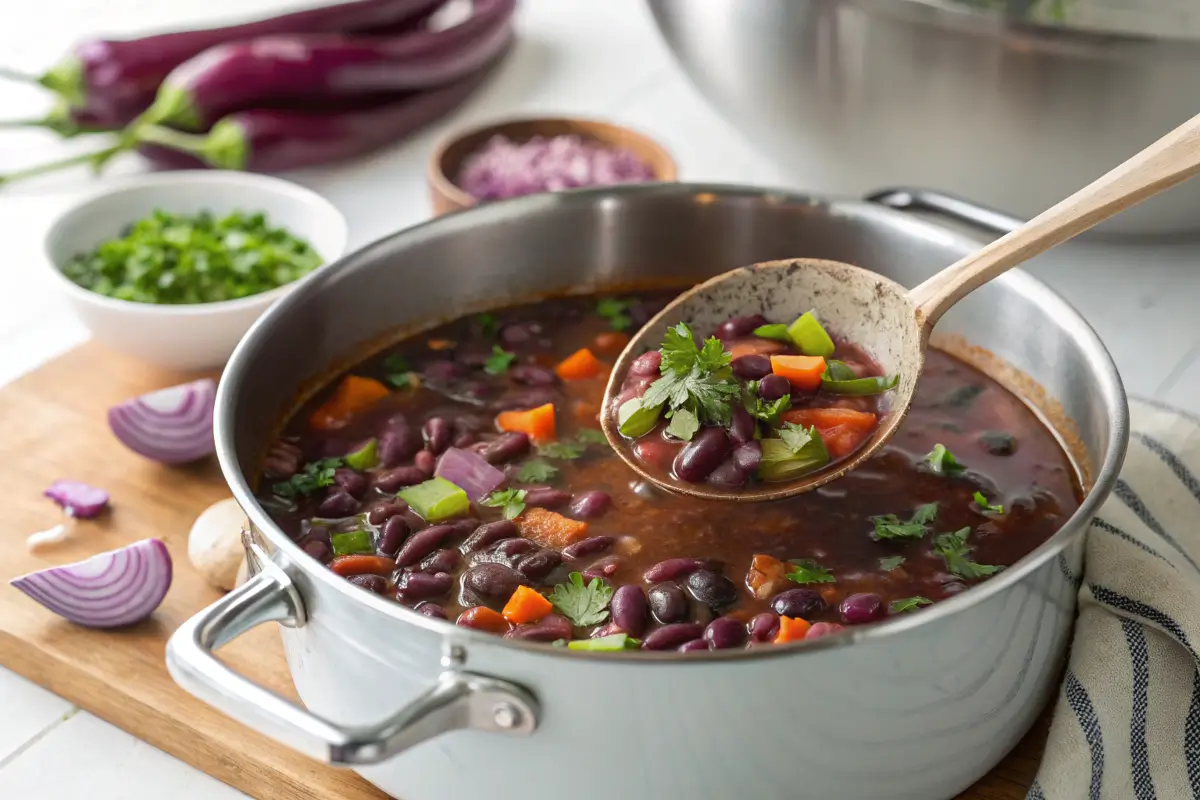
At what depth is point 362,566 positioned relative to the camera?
2.65 m

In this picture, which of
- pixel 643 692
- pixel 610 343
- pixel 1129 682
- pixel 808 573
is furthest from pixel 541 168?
pixel 643 692

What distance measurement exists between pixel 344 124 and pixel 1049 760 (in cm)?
323

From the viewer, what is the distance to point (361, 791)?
2.47 m

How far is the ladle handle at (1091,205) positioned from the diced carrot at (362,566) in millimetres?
1195

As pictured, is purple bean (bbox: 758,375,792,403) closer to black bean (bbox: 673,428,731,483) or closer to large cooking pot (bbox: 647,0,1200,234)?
black bean (bbox: 673,428,731,483)

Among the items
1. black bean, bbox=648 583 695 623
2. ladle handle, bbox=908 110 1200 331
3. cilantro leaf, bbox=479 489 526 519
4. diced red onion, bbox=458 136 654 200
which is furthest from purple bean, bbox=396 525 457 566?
diced red onion, bbox=458 136 654 200

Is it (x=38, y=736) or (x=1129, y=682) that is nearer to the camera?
(x=1129, y=682)

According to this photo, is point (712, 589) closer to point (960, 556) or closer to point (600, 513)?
Result: point (600, 513)

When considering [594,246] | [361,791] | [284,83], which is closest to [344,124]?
[284,83]

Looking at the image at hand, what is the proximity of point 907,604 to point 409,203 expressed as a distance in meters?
2.58

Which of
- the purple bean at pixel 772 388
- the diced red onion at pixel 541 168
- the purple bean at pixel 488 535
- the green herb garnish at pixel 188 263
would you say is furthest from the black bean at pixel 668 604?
the diced red onion at pixel 541 168

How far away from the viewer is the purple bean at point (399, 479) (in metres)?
2.88

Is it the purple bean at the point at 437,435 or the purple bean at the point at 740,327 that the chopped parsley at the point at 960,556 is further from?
the purple bean at the point at 437,435

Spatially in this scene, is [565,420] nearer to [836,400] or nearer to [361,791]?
[836,400]
